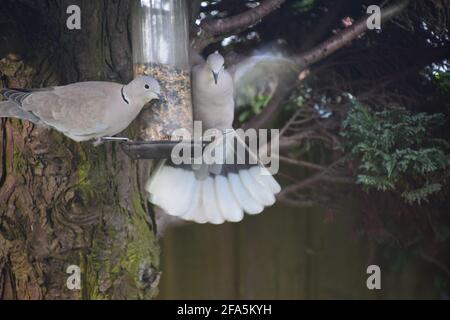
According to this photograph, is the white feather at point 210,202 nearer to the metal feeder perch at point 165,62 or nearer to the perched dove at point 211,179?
the perched dove at point 211,179

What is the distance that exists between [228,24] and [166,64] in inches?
6.1

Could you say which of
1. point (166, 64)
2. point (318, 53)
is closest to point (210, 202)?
point (166, 64)

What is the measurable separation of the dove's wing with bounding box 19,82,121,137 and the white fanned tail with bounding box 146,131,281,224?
0.16 metres

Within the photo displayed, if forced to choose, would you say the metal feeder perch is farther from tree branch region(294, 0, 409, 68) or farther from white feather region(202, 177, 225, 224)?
tree branch region(294, 0, 409, 68)

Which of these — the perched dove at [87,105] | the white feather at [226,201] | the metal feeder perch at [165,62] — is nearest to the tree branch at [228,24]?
the metal feeder perch at [165,62]

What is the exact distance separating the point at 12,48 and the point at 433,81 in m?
0.80

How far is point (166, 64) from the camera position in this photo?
103 centimetres

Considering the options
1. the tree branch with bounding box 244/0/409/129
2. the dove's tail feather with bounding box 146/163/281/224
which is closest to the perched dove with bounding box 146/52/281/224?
the dove's tail feather with bounding box 146/163/281/224

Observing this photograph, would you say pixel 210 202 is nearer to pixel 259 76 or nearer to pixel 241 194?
pixel 241 194

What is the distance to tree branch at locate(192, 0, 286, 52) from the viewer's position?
1.08m

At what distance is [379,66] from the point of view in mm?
1200

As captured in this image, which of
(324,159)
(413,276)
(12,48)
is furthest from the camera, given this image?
(413,276)
